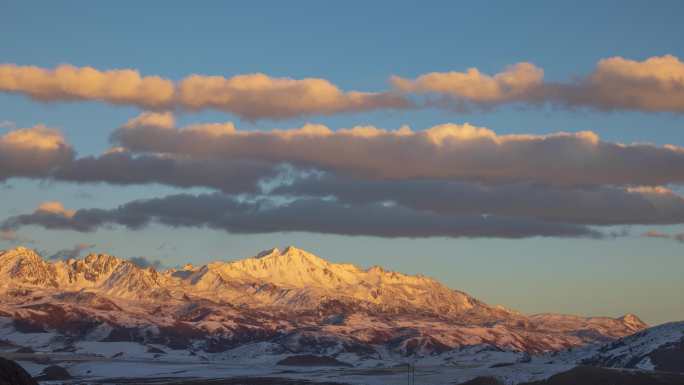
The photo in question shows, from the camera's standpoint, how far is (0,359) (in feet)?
332

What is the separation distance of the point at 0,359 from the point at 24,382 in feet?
13.1

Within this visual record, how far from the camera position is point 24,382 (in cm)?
9975
